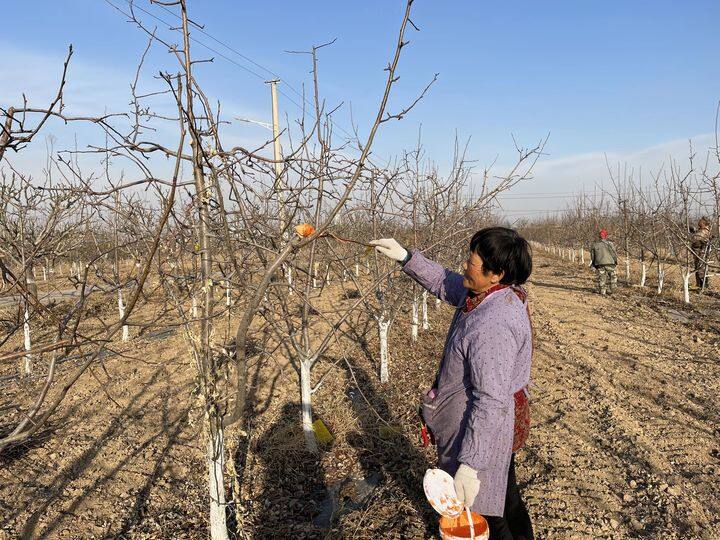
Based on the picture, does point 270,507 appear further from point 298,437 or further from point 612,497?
point 612,497

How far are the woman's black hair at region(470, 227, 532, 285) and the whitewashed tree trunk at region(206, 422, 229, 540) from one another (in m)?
1.41

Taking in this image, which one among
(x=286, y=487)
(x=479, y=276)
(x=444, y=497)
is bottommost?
(x=286, y=487)

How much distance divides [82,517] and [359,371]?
3378 millimetres

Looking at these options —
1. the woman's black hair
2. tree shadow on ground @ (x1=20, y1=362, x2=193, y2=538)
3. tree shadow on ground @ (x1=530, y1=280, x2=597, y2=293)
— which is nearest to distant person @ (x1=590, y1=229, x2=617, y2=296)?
tree shadow on ground @ (x1=530, y1=280, x2=597, y2=293)

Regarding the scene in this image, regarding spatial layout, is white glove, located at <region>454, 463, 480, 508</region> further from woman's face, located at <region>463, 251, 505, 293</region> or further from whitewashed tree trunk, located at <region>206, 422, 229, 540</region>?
whitewashed tree trunk, located at <region>206, 422, 229, 540</region>

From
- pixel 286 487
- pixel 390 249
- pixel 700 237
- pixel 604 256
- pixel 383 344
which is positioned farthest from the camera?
pixel 604 256

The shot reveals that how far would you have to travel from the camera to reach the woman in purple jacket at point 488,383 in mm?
1680

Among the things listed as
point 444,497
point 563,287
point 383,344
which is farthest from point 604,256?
point 444,497

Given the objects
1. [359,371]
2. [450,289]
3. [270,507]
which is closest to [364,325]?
[359,371]

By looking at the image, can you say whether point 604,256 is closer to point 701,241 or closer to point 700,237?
point 701,241

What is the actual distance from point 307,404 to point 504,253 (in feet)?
7.92

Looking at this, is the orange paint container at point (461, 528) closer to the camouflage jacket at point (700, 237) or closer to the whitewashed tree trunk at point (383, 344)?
the whitewashed tree trunk at point (383, 344)

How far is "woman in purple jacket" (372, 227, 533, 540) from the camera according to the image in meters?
1.68

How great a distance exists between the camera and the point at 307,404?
146 inches
